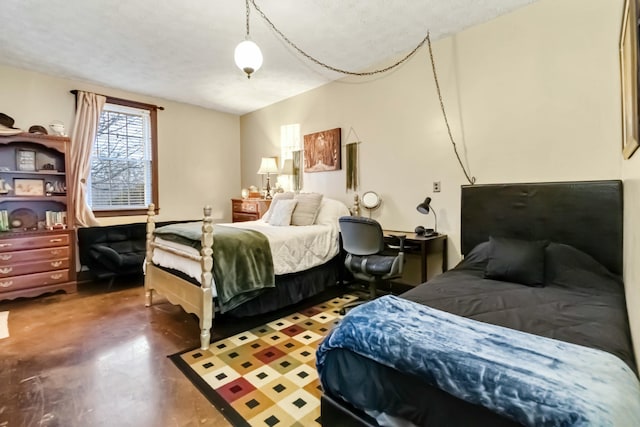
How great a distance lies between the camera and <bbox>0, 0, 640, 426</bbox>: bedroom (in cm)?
235

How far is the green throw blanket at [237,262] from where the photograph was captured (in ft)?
8.29

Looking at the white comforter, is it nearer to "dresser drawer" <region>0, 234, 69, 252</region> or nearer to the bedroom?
the bedroom

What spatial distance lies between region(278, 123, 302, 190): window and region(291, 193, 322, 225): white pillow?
37.7 inches

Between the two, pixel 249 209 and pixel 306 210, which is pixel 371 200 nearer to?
pixel 306 210

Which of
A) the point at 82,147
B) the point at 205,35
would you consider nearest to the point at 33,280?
the point at 82,147

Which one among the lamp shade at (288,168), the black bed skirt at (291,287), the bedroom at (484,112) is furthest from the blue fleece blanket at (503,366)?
the lamp shade at (288,168)

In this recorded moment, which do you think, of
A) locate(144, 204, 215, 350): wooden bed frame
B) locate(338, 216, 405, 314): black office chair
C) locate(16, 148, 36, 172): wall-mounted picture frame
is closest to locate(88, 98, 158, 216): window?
locate(16, 148, 36, 172): wall-mounted picture frame

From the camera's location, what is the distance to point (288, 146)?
4918mm

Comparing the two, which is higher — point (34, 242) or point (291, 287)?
point (34, 242)

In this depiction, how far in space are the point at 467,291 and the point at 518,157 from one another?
4.81ft

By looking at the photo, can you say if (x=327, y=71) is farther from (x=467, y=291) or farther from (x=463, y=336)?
(x=463, y=336)

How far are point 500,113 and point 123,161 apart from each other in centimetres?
475

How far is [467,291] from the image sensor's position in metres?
2.00

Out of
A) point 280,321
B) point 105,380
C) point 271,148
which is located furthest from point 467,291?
point 271,148
